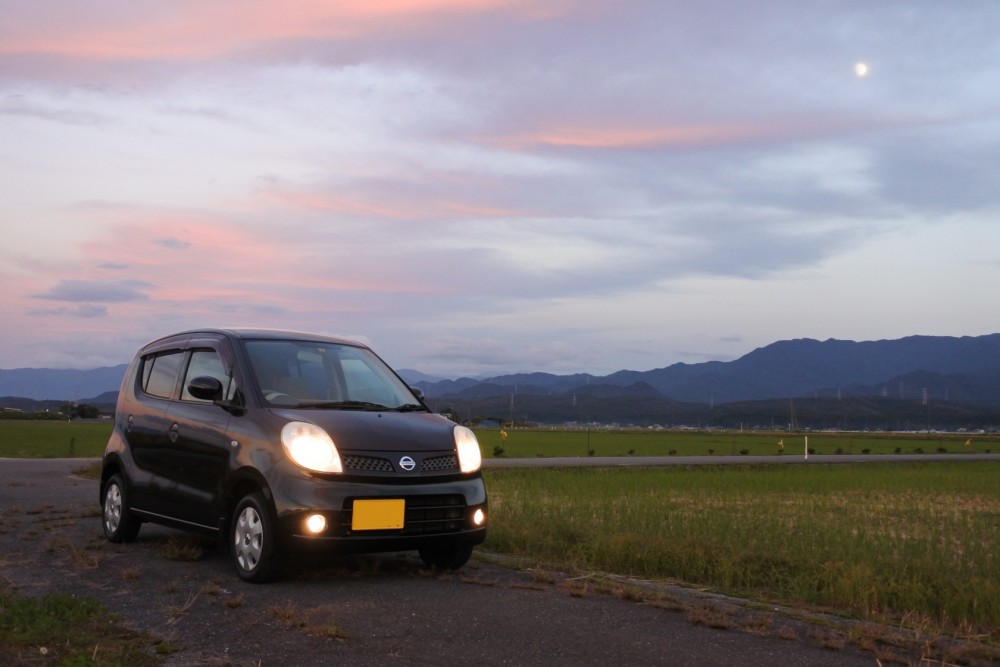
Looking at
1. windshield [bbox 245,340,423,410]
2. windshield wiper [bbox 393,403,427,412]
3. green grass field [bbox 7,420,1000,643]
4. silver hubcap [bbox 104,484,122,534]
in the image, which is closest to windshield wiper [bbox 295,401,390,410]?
windshield [bbox 245,340,423,410]

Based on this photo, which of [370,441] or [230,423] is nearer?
[370,441]

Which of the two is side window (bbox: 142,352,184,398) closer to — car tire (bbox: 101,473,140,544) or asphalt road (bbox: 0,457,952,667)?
car tire (bbox: 101,473,140,544)

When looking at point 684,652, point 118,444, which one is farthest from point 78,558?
point 684,652

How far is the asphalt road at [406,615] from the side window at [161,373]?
1.42 metres

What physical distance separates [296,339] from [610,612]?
11.8 feet

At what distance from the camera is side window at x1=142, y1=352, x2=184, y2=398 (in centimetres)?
873

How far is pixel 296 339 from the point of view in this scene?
8203 millimetres

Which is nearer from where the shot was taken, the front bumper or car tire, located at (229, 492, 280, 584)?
the front bumper

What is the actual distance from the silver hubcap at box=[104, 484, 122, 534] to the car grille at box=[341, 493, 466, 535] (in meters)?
3.39

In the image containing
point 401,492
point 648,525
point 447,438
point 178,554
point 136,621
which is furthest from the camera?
point 648,525

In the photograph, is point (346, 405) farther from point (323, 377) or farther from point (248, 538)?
point (248, 538)

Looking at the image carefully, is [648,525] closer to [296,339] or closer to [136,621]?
[296,339]

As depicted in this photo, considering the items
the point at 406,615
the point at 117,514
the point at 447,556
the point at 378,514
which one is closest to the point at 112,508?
the point at 117,514

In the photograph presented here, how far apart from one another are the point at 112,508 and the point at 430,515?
3.86 meters
